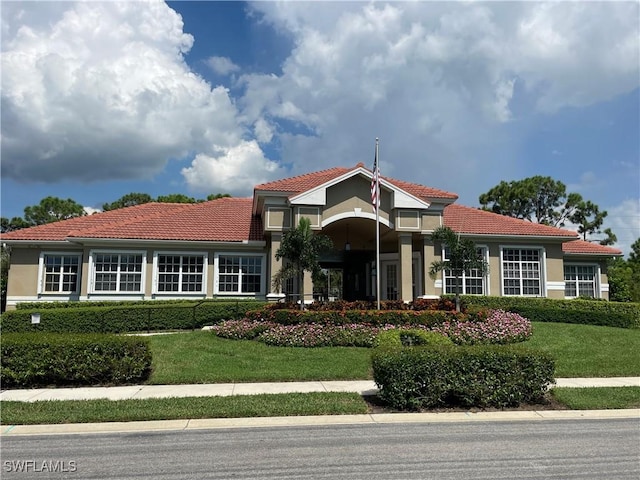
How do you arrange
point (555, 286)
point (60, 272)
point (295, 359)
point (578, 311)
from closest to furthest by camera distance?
point (295, 359) < point (578, 311) < point (60, 272) < point (555, 286)

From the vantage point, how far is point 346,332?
47.0 ft

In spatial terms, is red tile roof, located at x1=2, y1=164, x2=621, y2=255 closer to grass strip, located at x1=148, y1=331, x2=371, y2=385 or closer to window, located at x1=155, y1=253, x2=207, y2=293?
window, located at x1=155, y1=253, x2=207, y2=293

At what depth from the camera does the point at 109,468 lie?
550 cm

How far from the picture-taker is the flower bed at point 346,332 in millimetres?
14070

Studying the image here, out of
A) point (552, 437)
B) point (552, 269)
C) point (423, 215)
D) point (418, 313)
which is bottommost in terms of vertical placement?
point (552, 437)

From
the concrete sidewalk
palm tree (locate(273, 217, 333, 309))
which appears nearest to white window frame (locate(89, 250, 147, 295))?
palm tree (locate(273, 217, 333, 309))

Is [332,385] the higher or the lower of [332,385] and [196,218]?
the lower

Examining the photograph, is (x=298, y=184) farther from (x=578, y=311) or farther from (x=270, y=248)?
(x=578, y=311)

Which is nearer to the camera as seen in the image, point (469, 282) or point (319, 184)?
point (319, 184)

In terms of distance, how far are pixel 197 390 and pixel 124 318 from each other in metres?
8.42

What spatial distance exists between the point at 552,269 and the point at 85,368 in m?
22.1

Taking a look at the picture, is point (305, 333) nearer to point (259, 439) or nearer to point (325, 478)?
Answer: point (259, 439)

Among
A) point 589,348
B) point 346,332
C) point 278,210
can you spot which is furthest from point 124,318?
point 589,348

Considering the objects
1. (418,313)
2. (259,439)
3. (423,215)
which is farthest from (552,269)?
(259,439)
